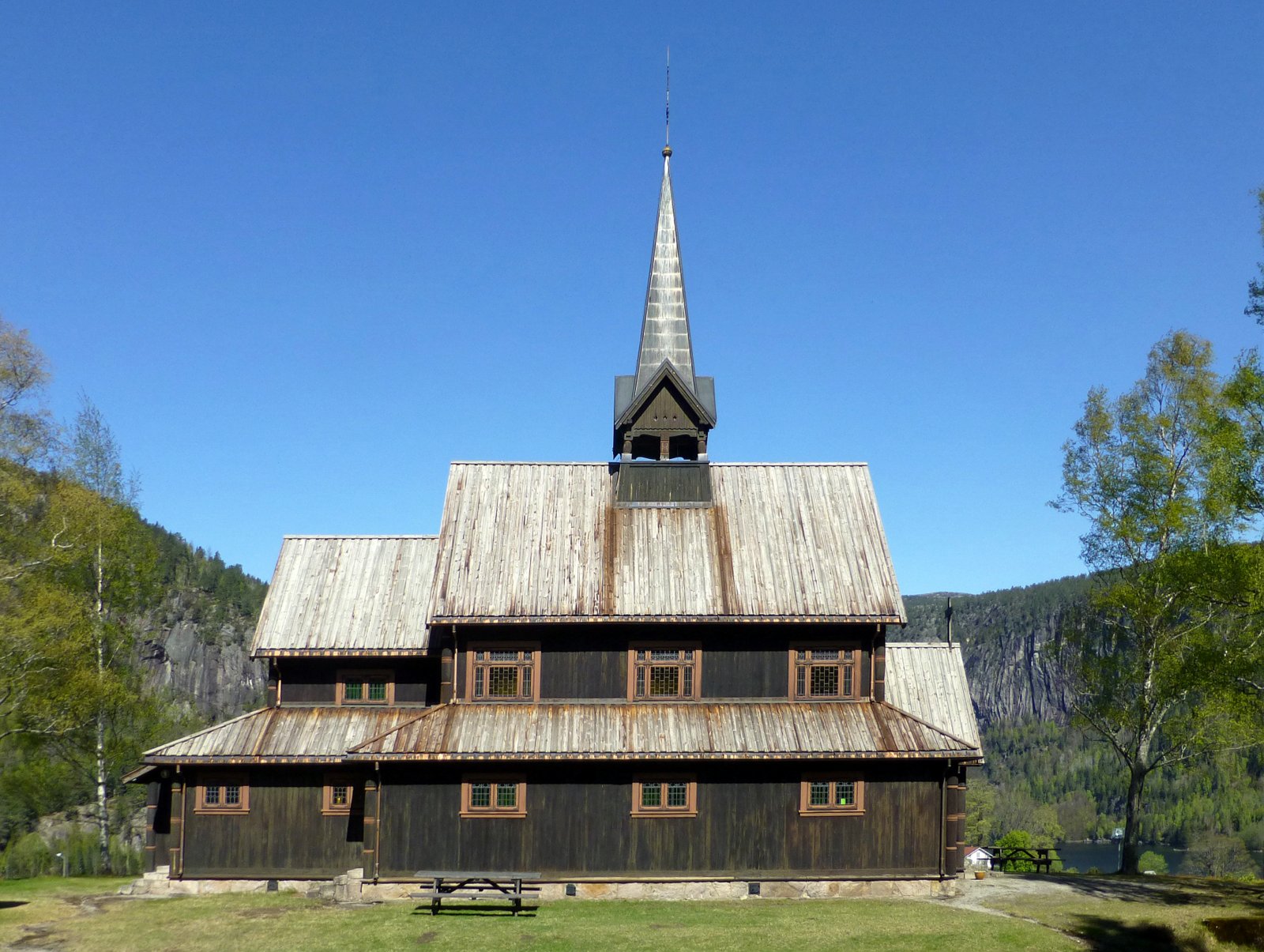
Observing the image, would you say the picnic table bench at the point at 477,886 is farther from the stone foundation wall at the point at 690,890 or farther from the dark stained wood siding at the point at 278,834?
the dark stained wood siding at the point at 278,834

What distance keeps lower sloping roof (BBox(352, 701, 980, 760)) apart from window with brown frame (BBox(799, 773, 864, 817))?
130 cm

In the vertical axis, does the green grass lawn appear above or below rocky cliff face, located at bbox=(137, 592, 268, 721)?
below

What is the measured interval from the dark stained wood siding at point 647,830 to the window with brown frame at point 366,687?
386cm

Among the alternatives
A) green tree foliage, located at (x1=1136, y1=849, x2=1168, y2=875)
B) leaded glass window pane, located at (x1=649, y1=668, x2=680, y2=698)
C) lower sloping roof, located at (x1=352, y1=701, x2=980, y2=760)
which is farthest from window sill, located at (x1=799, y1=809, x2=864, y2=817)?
green tree foliage, located at (x1=1136, y1=849, x2=1168, y2=875)

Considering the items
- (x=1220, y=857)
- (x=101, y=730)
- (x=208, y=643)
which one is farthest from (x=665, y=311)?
(x=208, y=643)

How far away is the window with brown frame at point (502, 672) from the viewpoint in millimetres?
32812

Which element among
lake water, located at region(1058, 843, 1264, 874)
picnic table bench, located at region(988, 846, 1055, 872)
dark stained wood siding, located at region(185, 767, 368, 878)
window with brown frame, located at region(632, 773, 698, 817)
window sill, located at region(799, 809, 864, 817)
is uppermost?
window with brown frame, located at region(632, 773, 698, 817)

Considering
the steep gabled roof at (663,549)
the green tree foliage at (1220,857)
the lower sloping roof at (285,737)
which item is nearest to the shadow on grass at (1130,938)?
the steep gabled roof at (663,549)

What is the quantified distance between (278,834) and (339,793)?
207 cm

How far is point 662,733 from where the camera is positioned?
31266 mm

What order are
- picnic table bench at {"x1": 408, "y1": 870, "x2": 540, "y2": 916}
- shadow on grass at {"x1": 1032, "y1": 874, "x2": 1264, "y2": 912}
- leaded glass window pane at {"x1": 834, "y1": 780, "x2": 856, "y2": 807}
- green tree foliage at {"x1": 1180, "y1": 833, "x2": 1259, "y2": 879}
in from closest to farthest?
picnic table bench at {"x1": 408, "y1": 870, "x2": 540, "y2": 916} → shadow on grass at {"x1": 1032, "y1": 874, "x2": 1264, "y2": 912} → leaded glass window pane at {"x1": 834, "y1": 780, "x2": 856, "y2": 807} → green tree foliage at {"x1": 1180, "y1": 833, "x2": 1259, "y2": 879}

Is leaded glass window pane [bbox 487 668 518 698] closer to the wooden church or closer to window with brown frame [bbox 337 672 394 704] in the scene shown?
the wooden church

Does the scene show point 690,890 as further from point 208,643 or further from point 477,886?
point 208,643

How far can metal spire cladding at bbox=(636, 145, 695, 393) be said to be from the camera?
37.8 meters
